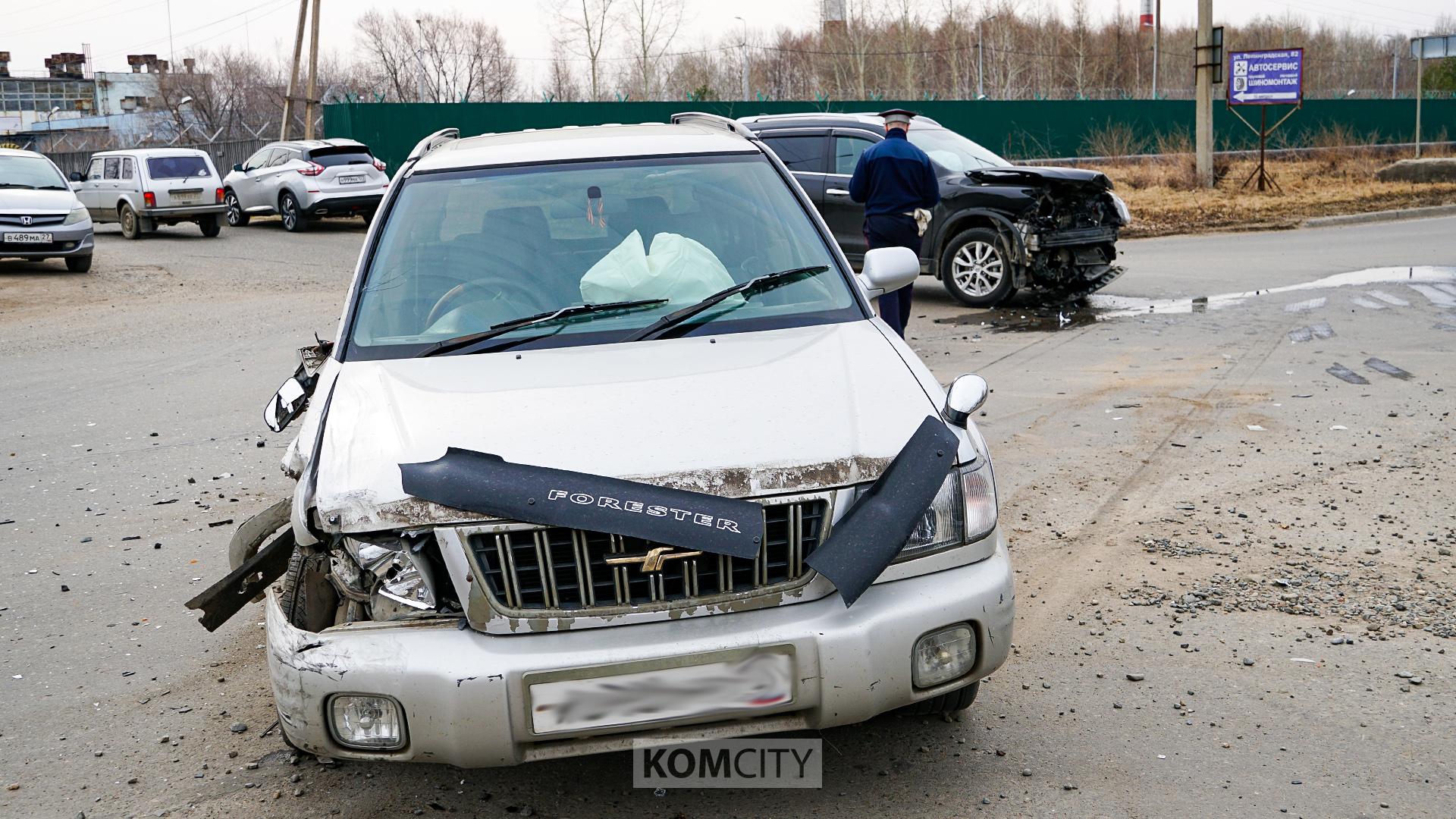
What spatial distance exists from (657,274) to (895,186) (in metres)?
5.84

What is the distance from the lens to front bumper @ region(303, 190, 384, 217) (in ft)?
74.6

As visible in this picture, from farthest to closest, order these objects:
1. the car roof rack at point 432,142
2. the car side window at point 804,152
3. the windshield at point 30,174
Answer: the windshield at point 30,174 < the car side window at point 804,152 < the car roof rack at point 432,142

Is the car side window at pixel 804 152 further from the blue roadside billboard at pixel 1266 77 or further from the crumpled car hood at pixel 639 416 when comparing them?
the blue roadside billboard at pixel 1266 77

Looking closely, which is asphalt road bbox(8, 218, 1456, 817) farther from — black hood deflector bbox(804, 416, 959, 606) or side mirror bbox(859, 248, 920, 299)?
side mirror bbox(859, 248, 920, 299)

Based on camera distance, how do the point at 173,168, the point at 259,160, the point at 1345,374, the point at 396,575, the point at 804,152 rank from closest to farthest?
the point at 396,575 → the point at 1345,374 → the point at 804,152 → the point at 173,168 → the point at 259,160

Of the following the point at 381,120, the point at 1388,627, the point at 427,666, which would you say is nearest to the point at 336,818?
the point at 427,666

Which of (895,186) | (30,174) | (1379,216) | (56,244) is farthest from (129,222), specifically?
(1379,216)

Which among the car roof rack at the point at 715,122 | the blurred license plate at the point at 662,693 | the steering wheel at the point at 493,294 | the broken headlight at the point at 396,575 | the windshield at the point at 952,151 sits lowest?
the blurred license plate at the point at 662,693

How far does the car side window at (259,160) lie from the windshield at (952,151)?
16.0m

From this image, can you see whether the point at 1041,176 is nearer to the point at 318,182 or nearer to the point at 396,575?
the point at 396,575

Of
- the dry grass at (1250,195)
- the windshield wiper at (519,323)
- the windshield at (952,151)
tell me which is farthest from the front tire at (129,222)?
the windshield wiper at (519,323)

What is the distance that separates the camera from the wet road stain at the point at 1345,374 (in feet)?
26.5

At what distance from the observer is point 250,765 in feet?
11.6
